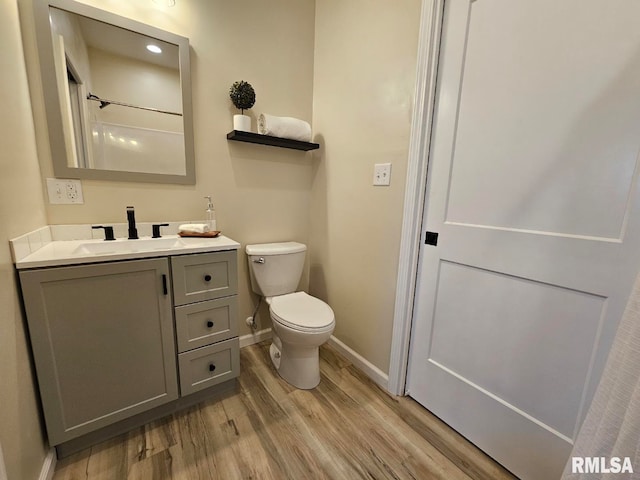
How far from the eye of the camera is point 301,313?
151 cm

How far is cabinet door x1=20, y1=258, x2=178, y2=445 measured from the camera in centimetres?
98

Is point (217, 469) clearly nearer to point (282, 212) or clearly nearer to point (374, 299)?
point (374, 299)

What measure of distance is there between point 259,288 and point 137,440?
92 cm

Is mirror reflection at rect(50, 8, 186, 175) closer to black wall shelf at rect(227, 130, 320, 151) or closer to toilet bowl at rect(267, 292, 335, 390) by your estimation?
black wall shelf at rect(227, 130, 320, 151)

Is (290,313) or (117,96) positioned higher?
(117,96)

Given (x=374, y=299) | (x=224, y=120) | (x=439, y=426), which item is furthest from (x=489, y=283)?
(x=224, y=120)

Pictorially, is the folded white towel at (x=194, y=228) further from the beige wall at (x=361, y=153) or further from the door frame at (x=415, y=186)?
the door frame at (x=415, y=186)

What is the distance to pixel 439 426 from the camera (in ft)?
4.34

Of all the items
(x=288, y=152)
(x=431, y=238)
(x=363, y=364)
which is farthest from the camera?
(x=288, y=152)

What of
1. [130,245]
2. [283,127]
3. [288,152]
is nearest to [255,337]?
[130,245]

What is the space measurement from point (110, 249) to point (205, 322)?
1.77 feet

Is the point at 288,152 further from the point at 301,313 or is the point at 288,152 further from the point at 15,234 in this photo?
the point at 15,234

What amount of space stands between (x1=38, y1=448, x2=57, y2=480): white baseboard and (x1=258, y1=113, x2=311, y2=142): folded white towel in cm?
178

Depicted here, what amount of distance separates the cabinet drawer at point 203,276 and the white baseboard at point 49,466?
0.71 m
